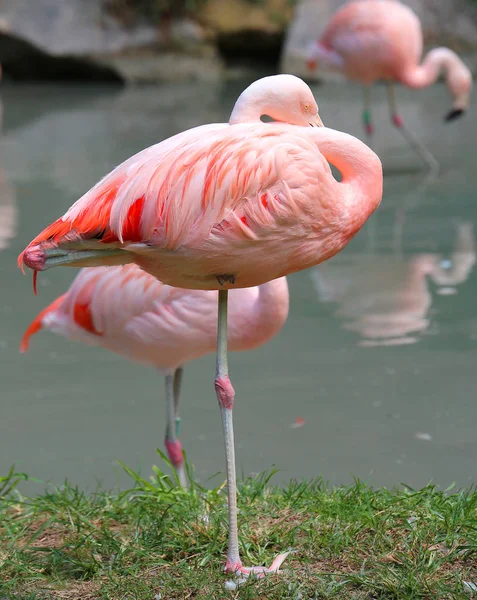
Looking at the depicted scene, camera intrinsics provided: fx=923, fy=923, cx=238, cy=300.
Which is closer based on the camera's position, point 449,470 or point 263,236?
point 263,236

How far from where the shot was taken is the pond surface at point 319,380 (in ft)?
11.3

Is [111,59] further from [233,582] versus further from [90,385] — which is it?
[233,582]

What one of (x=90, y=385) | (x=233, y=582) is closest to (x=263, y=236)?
(x=233, y=582)

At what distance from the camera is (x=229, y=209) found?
7.23 feet

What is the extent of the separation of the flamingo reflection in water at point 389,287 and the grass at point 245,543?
183 centimetres

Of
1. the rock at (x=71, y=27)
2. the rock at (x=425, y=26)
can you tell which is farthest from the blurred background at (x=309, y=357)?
the rock at (x=71, y=27)

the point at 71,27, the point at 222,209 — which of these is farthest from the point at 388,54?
the point at 222,209

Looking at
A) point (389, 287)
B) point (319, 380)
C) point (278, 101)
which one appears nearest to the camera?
point (278, 101)

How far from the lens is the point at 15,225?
21.5ft

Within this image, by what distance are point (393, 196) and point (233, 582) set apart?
5144 millimetres

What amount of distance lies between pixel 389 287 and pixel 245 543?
9.43 ft

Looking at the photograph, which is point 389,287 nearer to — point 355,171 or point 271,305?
point 271,305

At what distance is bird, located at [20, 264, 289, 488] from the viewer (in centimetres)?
313

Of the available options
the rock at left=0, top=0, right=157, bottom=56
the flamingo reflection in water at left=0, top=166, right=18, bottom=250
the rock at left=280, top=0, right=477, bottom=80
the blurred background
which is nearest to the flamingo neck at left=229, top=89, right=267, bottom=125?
the blurred background
